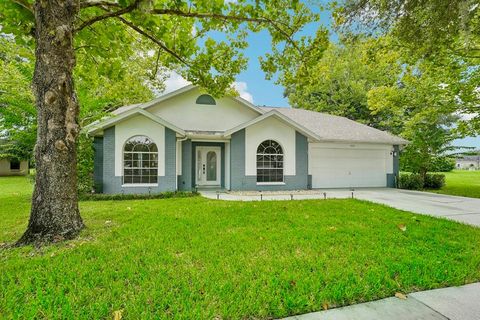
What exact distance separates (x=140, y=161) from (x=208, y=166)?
409 cm

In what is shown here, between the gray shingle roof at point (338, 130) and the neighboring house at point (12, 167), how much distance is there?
94.7 ft

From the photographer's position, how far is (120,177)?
39.6 ft

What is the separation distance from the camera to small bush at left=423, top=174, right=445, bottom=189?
645 inches

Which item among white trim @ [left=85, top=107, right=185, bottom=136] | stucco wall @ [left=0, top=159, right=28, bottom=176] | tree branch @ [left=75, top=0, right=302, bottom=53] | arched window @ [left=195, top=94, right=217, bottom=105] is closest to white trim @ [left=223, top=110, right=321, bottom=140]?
arched window @ [left=195, top=94, right=217, bottom=105]

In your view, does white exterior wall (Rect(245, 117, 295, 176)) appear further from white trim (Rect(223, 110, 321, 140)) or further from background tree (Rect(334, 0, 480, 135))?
background tree (Rect(334, 0, 480, 135))

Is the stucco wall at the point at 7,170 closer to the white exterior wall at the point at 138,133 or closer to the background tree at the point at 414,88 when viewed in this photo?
the white exterior wall at the point at 138,133

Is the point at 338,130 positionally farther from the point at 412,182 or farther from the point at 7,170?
the point at 7,170

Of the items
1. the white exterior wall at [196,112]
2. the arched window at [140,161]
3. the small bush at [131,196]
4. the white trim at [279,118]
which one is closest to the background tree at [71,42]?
the white trim at [279,118]

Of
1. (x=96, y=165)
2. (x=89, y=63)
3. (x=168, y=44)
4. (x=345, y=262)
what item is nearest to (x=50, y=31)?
(x=168, y=44)

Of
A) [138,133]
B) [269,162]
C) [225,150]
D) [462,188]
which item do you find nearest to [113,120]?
[138,133]

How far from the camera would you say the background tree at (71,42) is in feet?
16.4

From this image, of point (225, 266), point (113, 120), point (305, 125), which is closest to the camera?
point (225, 266)

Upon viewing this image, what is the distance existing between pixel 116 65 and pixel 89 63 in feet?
4.11

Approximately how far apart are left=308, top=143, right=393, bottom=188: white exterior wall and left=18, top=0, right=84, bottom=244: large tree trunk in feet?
42.6
